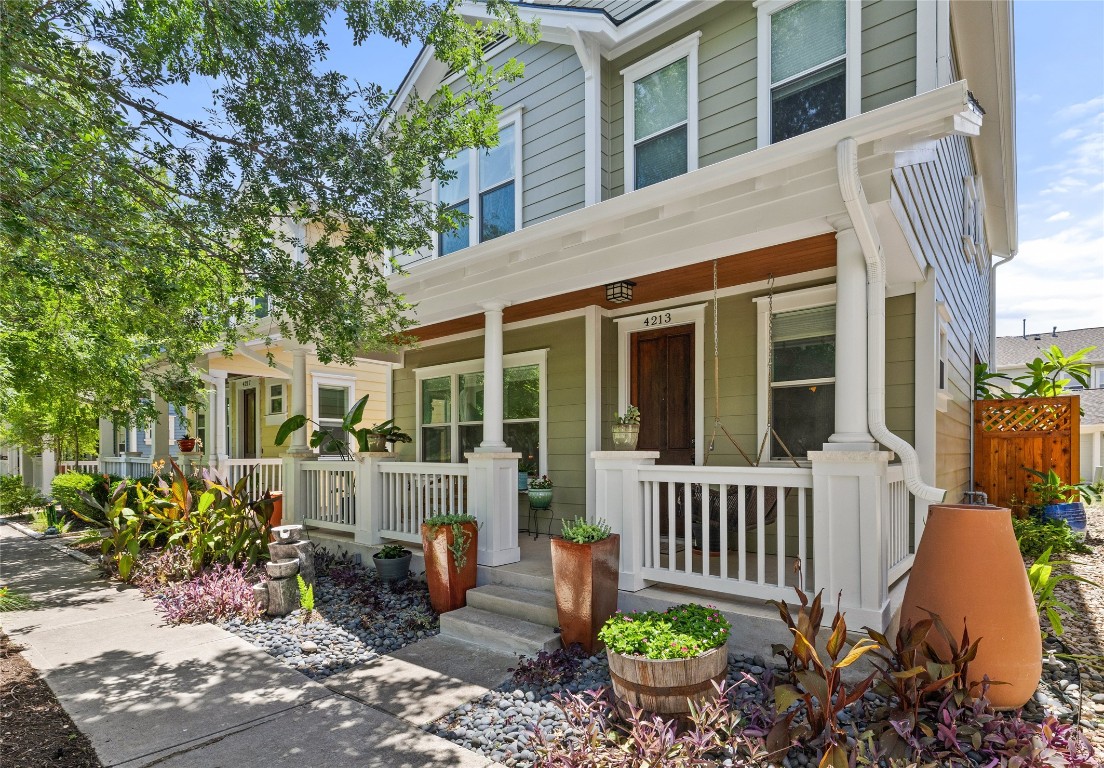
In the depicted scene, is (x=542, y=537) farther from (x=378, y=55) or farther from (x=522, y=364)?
(x=378, y=55)

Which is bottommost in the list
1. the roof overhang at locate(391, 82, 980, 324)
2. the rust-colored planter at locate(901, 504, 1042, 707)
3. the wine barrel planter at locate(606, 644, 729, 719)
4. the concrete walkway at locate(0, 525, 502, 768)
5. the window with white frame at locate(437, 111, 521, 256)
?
the concrete walkway at locate(0, 525, 502, 768)

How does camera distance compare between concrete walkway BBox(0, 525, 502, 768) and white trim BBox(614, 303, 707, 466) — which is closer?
concrete walkway BBox(0, 525, 502, 768)

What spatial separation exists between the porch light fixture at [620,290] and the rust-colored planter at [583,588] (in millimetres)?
2344

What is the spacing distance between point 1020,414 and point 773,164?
6650mm

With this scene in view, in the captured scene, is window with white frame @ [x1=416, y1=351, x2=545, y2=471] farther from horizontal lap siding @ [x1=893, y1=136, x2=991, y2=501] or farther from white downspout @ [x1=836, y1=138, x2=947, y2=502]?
horizontal lap siding @ [x1=893, y1=136, x2=991, y2=501]

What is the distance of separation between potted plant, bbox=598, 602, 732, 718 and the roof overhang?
91.1 inches

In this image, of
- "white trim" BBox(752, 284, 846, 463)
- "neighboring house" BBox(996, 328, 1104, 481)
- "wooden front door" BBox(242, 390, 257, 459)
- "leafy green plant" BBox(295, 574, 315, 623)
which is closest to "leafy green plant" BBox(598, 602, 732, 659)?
"white trim" BBox(752, 284, 846, 463)

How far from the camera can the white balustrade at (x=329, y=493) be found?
6.66 m

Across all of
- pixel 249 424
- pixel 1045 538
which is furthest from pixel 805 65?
pixel 249 424

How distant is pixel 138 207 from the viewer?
3891mm

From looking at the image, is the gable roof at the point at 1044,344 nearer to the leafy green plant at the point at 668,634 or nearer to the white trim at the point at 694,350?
the white trim at the point at 694,350

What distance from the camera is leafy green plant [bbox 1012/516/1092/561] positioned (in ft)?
19.6

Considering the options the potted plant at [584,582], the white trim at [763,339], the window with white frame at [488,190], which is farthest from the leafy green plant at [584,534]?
the window with white frame at [488,190]

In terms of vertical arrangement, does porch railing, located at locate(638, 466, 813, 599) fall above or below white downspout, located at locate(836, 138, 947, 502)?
below
